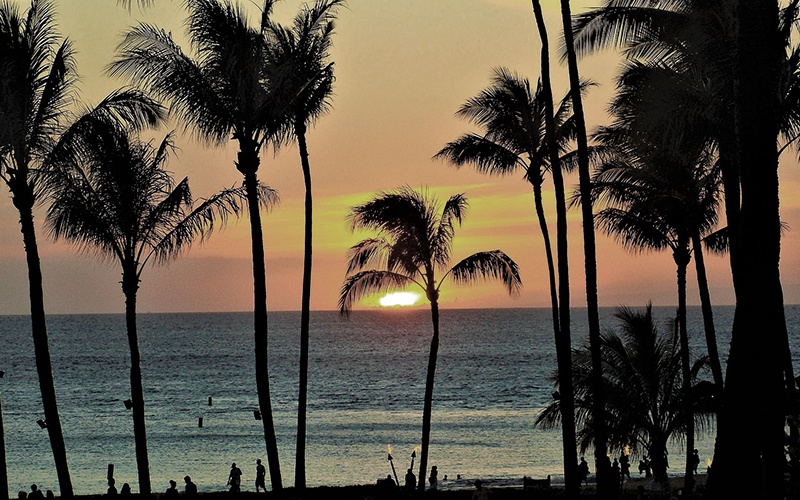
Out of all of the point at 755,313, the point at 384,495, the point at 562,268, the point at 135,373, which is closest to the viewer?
the point at 755,313

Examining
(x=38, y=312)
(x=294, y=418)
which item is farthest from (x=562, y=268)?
(x=294, y=418)

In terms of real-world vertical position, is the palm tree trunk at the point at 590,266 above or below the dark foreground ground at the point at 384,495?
above

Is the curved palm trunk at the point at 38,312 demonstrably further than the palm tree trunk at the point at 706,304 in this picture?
No

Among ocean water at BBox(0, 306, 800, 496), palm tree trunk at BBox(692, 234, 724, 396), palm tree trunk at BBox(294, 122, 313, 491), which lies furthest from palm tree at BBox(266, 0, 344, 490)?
ocean water at BBox(0, 306, 800, 496)

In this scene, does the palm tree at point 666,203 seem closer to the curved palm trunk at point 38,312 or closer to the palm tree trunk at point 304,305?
the palm tree trunk at point 304,305

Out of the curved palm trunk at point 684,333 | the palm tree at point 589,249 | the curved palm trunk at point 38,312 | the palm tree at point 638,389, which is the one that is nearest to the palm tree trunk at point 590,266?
the palm tree at point 589,249

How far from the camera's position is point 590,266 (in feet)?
67.7

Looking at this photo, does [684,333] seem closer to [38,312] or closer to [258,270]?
[258,270]

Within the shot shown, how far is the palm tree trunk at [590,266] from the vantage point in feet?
65.1

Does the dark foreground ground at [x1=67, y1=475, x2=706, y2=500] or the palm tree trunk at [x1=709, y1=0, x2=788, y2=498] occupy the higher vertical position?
the palm tree trunk at [x1=709, y1=0, x2=788, y2=498]

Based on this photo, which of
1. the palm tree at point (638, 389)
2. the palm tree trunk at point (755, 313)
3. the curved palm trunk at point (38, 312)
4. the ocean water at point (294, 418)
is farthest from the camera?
the ocean water at point (294, 418)

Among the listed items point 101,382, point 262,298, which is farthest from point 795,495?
point 101,382

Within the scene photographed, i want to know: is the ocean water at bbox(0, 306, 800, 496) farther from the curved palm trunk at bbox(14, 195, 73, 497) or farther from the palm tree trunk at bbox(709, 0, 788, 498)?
the palm tree trunk at bbox(709, 0, 788, 498)

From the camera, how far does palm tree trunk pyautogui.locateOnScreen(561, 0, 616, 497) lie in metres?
19.8
